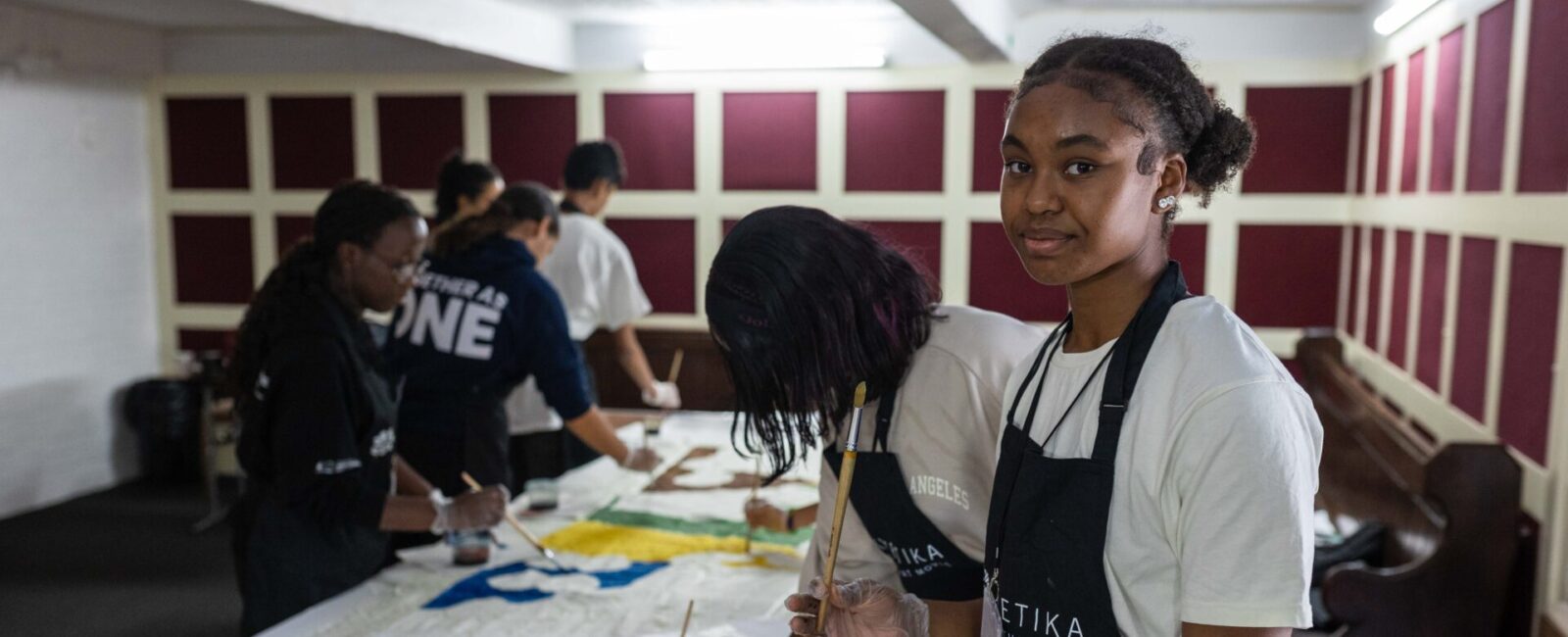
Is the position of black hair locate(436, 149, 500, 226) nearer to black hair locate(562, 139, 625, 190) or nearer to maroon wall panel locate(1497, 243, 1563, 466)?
black hair locate(562, 139, 625, 190)

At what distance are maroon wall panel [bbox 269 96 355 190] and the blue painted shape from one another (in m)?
3.98

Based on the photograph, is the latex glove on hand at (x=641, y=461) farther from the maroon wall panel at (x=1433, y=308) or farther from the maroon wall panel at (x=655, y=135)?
the maroon wall panel at (x=655, y=135)

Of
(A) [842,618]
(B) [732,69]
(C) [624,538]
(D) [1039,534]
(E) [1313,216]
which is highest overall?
(B) [732,69]

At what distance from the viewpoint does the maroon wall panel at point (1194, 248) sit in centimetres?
493

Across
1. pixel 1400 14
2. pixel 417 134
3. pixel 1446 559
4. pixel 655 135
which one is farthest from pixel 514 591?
pixel 417 134

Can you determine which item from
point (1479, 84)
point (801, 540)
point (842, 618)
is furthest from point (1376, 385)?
point (842, 618)

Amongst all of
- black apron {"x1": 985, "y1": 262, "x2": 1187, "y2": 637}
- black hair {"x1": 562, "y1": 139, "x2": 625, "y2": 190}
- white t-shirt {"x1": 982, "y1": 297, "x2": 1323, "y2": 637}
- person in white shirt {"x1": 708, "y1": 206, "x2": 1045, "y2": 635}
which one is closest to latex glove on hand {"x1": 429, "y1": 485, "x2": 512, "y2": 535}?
person in white shirt {"x1": 708, "y1": 206, "x2": 1045, "y2": 635}

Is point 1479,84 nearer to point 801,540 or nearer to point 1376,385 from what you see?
point 1376,385

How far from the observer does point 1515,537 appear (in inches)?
92.0

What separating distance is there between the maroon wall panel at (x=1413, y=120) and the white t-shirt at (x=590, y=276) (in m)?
2.52

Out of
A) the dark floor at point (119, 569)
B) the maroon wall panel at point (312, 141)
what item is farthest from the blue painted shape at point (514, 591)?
the maroon wall panel at point (312, 141)

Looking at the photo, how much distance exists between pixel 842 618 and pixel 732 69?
4.06m

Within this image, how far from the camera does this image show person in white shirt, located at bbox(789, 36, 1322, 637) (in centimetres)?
94

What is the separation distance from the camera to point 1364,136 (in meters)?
4.40
